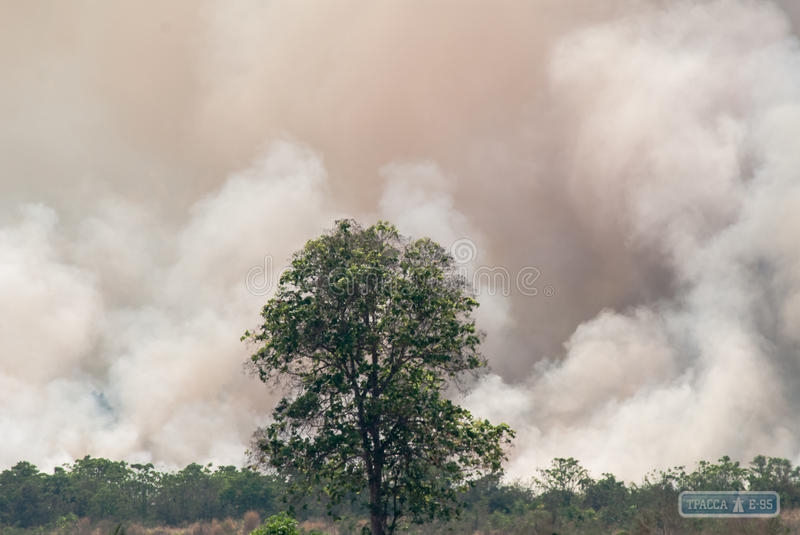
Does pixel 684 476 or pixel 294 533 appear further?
pixel 684 476

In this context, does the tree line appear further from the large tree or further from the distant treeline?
the large tree

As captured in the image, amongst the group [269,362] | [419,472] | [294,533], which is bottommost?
[294,533]

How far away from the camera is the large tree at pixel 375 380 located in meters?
26.9

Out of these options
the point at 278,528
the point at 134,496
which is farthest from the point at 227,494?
the point at 278,528

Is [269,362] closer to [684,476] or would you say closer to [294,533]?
[294,533]

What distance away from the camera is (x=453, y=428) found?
26.3 metres

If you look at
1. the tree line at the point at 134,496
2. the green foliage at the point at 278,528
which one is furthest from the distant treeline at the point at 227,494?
the green foliage at the point at 278,528

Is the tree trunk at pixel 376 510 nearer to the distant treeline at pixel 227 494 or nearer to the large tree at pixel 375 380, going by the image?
the large tree at pixel 375 380

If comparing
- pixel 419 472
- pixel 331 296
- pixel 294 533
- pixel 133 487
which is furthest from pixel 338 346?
pixel 133 487

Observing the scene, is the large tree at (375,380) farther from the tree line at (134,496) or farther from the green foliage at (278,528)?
the tree line at (134,496)

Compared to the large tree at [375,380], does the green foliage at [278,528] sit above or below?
below

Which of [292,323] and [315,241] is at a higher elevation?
[315,241]

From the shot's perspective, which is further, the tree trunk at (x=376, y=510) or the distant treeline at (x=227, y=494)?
the distant treeline at (x=227, y=494)

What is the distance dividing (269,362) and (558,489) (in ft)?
188
